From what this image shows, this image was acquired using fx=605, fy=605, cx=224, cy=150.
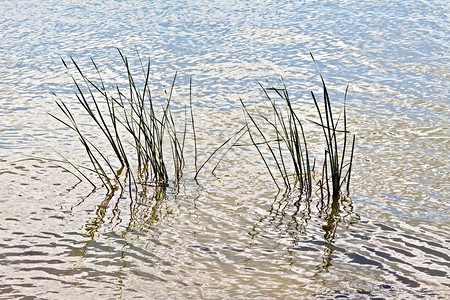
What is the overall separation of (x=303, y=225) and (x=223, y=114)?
171cm

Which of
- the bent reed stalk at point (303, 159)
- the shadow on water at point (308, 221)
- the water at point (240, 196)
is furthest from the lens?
the bent reed stalk at point (303, 159)

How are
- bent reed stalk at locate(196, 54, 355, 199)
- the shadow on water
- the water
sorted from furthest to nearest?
bent reed stalk at locate(196, 54, 355, 199)
the shadow on water
the water

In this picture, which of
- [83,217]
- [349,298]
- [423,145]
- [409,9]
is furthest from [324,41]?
[349,298]

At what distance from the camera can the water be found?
8.64 ft

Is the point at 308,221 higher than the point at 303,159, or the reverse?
the point at 303,159

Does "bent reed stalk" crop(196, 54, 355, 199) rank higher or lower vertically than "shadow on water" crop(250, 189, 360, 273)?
higher

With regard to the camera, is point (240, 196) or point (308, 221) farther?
point (240, 196)

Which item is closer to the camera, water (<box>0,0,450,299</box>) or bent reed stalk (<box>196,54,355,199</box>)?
water (<box>0,0,450,299</box>)

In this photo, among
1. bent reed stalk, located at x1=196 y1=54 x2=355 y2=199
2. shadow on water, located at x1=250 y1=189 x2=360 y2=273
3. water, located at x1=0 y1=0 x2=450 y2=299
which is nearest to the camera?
water, located at x1=0 y1=0 x2=450 y2=299

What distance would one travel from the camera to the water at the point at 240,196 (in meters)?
2.63

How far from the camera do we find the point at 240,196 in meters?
3.44

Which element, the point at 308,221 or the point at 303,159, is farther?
the point at 303,159

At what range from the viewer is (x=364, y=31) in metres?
6.59

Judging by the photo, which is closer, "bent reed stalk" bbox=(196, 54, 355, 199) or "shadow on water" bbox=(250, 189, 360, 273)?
"shadow on water" bbox=(250, 189, 360, 273)
